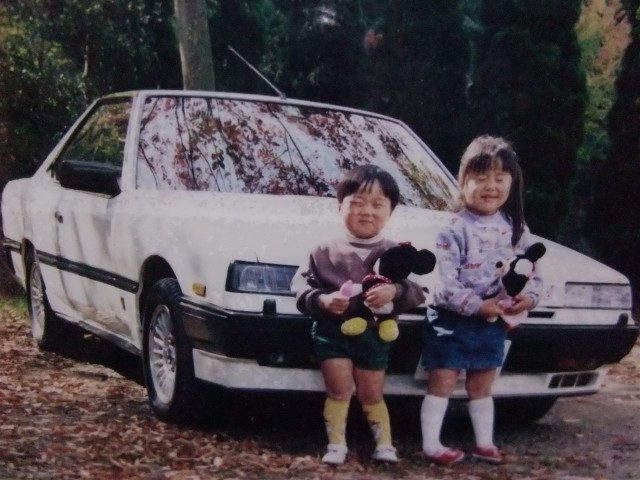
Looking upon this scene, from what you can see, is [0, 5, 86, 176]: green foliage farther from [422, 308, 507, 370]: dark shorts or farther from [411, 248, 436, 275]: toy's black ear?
[411, 248, 436, 275]: toy's black ear

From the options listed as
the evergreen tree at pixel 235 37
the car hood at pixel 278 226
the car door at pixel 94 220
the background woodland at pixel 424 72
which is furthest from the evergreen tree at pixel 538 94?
the car hood at pixel 278 226

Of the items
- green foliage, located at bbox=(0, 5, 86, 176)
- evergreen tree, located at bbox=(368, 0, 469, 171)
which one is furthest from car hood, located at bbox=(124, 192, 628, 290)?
evergreen tree, located at bbox=(368, 0, 469, 171)

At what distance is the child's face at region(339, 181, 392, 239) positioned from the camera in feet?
14.5

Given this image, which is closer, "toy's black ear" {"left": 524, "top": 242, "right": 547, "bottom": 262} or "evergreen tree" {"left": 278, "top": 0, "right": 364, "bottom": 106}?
"toy's black ear" {"left": 524, "top": 242, "right": 547, "bottom": 262}

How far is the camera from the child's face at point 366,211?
4.43 m

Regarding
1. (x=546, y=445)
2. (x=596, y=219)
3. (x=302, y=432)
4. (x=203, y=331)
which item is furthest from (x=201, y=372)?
(x=596, y=219)

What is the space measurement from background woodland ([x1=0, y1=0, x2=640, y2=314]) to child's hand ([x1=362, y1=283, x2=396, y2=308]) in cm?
712

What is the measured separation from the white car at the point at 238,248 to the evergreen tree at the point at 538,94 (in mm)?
11552

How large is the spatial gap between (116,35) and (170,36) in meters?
2.60

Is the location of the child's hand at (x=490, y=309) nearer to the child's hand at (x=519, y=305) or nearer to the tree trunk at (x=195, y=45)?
the child's hand at (x=519, y=305)

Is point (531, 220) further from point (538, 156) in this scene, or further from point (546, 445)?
point (546, 445)

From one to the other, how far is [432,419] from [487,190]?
100 centimetres

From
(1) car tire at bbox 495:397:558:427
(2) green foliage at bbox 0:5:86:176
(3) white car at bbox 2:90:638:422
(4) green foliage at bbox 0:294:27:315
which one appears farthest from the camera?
(2) green foliage at bbox 0:5:86:176

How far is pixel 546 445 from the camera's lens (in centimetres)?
532
